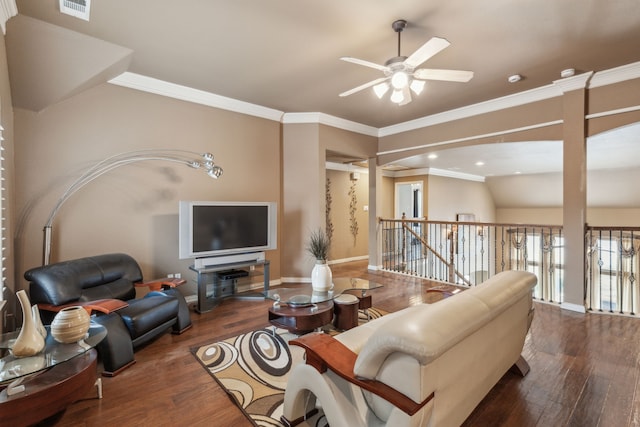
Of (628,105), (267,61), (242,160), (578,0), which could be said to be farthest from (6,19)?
(628,105)

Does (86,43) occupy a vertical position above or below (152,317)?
above

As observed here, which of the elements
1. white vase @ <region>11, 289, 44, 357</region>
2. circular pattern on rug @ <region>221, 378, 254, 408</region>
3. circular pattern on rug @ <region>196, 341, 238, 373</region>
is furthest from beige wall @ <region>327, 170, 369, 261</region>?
white vase @ <region>11, 289, 44, 357</region>

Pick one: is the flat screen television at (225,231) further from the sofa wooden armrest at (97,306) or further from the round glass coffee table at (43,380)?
the round glass coffee table at (43,380)

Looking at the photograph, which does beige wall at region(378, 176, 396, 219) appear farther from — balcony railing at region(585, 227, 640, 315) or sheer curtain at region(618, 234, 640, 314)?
sheer curtain at region(618, 234, 640, 314)

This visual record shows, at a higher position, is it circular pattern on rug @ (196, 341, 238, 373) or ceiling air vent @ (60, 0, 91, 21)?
ceiling air vent @ (60, 0, 91, 21)

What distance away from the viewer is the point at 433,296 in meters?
4.34

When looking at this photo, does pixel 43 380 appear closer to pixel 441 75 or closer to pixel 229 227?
pixel 229 227

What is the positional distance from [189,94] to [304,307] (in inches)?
126

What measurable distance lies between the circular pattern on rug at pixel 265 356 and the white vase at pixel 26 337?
134 centimetres

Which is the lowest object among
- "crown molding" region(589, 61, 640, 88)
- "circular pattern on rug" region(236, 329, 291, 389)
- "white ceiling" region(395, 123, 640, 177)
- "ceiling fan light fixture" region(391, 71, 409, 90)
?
"circular pattern on rug" region(236, 329, 291, 389)

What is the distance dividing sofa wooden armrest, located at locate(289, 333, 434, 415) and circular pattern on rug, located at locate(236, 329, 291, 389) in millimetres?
864

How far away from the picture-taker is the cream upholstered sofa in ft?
3.63

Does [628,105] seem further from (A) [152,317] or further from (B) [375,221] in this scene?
(A) [152,317]

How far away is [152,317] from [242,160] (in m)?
2.64
